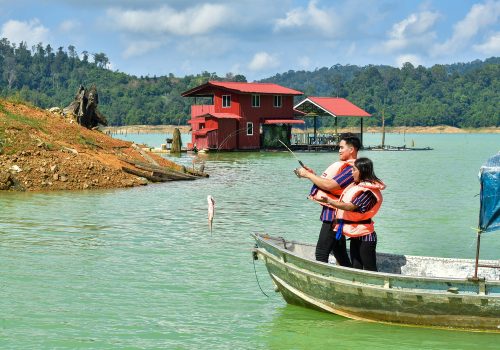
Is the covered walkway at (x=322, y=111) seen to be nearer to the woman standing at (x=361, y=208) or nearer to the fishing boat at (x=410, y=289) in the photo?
the fishing boat at (x=410, y=289)

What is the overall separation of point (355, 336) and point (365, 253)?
111cm

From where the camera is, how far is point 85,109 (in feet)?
131

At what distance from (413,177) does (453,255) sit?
23.2 meters

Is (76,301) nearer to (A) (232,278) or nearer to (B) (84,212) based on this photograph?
(A) (232,278)

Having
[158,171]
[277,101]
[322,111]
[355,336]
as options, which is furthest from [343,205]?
[322,111]

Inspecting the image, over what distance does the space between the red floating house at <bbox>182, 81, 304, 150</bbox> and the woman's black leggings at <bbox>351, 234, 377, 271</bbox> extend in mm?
50329

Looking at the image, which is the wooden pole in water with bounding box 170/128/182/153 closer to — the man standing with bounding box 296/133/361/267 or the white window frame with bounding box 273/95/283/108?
the white window frame with bounding box 273/95/283/108

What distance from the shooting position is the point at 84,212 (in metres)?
22.9

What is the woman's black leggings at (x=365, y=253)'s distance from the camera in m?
10.5

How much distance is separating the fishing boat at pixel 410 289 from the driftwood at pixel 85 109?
30.0 metres

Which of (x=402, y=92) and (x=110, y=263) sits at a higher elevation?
(x=402, y=92)

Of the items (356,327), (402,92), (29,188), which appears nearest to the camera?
(356,327)

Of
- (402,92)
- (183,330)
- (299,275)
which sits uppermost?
(402,92)

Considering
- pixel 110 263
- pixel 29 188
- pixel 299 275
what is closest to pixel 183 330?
pixel 299 275
